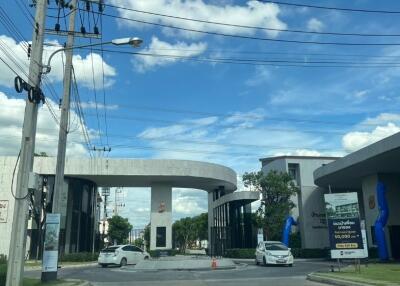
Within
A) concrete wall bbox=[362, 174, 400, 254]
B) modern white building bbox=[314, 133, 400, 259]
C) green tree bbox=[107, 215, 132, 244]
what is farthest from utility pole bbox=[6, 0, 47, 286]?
green tree bbox=[107, 215, 132, 244]

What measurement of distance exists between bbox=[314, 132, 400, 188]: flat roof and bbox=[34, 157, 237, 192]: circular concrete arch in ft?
35.6

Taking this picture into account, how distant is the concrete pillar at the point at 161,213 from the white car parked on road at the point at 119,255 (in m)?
12.1

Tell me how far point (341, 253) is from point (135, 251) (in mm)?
18235

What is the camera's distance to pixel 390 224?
3694cm

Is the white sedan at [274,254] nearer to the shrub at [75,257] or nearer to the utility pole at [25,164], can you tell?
the shrub at [75,257]

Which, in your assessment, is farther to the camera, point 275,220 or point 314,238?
point 314,238

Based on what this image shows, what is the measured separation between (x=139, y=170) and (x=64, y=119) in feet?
82.4

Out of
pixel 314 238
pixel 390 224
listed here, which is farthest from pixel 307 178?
pixel 390 224

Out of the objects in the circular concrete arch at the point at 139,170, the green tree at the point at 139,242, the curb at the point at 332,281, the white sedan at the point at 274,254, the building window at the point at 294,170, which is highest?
the building window at the point at 294,170

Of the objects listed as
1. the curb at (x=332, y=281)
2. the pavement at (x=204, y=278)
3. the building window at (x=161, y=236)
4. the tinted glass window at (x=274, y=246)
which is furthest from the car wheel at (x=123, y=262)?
the curb at (x=332, y=281)

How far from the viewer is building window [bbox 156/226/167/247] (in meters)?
47.5

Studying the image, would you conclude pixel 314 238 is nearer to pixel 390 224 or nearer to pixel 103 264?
pixel 390 224

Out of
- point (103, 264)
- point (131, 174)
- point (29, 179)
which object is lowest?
point (103, 264)

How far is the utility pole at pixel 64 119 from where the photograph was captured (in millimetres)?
19344
